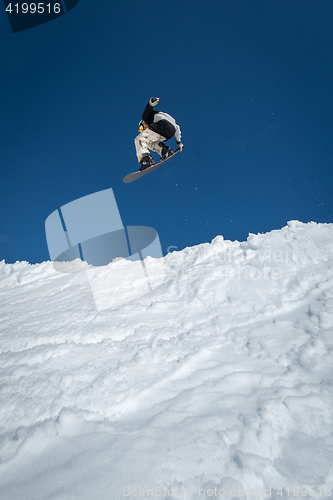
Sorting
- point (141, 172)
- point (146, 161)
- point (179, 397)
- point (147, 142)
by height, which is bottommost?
point (179, 397)

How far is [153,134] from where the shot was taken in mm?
6355

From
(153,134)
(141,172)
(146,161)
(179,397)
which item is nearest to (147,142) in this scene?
(153,134)

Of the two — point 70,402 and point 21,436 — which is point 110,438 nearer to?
point 70,402

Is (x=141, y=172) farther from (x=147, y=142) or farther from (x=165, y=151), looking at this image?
(x=165, y=151)

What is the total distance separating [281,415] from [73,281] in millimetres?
10968

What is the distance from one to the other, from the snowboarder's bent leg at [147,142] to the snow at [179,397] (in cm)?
486

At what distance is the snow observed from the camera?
1945 mm

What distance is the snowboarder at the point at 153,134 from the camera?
5906 millimetres

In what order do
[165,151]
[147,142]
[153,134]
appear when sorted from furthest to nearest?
[165,151]
[147,142]
[153,134]

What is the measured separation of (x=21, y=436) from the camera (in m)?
2.56

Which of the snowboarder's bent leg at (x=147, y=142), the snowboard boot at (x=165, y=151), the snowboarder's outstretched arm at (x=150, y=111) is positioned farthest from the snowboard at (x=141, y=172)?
the snowboarder's outstretched arm at (x=150, y=111)

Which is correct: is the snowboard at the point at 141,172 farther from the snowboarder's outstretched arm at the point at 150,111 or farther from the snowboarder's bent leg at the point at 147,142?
the snowboarder's outstretched arm at the point at 150,111

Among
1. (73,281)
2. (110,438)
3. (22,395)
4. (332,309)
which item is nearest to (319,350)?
(332,309)

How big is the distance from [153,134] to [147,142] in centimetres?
35
